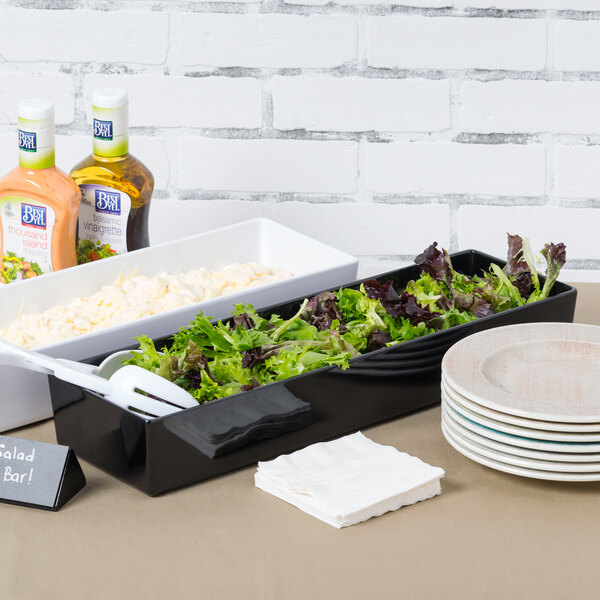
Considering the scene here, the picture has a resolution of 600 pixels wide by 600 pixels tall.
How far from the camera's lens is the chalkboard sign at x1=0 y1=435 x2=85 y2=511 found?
3.51 ft

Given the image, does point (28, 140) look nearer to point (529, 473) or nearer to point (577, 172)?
point (529, 473)

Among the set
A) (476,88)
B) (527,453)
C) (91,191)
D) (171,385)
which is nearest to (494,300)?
(527,453)

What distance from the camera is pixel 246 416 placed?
43.8 inches

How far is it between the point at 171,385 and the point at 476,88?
1269 millimetres

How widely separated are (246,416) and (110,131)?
61cm

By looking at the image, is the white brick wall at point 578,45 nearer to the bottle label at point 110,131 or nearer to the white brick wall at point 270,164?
the white brick wall at point 270,164

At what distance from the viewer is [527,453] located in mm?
1088

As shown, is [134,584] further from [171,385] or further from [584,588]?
[584,588]

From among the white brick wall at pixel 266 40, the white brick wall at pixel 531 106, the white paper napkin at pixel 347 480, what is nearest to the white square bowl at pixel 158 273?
the white paper napkin at pixel 347 480

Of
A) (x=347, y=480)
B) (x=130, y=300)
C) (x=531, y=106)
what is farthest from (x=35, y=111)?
(x=531, y=106)

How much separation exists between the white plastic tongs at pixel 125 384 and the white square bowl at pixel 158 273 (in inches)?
1.9

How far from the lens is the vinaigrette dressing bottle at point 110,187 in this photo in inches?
60.1

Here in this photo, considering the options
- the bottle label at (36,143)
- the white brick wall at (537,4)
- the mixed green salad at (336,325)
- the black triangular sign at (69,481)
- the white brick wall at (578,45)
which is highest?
the white brick wall at (537,4)

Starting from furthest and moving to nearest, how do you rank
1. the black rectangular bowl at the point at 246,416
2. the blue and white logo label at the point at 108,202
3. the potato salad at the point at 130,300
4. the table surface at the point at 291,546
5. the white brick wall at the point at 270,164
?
1. the white brick wall at the point at 270,164
2. the blue and white logo label at the point at 108,202
3. the potato salad at the point at 130,300
4. the black rectangular bowl at the point at 246,416
5. the table surface at the point at 291,546
